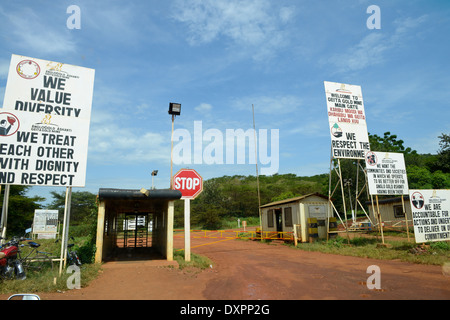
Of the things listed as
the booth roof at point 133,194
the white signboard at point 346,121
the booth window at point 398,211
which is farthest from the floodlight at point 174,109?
the booth window at point 398,211

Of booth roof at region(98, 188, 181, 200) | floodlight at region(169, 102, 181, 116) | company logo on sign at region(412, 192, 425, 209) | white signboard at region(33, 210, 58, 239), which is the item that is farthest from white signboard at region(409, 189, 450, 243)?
white signboard at region(33, 210, 58, 239)

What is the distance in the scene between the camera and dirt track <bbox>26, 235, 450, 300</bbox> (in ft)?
21.4

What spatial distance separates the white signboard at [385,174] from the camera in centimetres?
1518

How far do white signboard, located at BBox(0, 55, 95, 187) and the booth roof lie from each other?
167 centimetres

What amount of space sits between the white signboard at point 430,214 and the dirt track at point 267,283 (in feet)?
10.3

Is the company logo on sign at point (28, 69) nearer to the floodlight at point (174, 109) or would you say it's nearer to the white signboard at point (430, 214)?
the floodlight at point (174, 109)

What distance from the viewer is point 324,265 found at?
10914mm

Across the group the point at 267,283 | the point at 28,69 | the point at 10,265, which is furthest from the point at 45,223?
the point at 267,283

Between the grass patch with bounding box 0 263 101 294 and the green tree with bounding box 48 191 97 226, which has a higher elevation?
the green tree with bounding box 48 191 97 226

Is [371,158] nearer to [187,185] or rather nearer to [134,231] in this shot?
[187,185]

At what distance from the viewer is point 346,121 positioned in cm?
1694

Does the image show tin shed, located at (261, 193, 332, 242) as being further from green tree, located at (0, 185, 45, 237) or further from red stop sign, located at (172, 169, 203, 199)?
green tree, located at (0, 185, 45, 237)

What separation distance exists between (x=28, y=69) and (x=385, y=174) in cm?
1700
